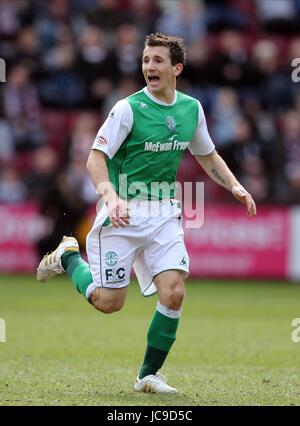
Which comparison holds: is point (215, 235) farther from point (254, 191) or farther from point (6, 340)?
point (6, 340)

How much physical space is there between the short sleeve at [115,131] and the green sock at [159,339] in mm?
1217

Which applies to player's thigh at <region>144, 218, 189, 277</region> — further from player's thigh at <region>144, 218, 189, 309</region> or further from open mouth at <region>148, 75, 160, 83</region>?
open mouth at <region>148, 75, 160, 83</region>

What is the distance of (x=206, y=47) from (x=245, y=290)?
Answer: 18.7ft

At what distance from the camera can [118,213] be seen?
7137 mm

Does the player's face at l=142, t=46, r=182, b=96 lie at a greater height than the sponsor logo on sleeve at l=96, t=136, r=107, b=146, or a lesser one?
greater

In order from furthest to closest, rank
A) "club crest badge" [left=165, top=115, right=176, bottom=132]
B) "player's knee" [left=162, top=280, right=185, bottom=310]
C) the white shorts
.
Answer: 1. "club crest badge" [left=165, top=115, right=176, bottom=132]
2. the white shorts
3. "player's knee" [left=162, top=280, right=185, bottom=310]

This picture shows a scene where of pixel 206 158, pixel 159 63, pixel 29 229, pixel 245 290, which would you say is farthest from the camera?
pixel 29 229

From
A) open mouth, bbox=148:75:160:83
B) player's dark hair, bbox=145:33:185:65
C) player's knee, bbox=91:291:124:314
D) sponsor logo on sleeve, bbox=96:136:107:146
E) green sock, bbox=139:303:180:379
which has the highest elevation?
player's dark hair, bbox=145:33:185:65

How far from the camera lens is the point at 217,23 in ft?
69.0

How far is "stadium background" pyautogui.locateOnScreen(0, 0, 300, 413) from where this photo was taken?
46.3 ft

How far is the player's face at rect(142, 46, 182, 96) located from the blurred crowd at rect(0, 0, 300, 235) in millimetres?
9320

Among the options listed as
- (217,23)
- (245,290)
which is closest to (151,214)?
(245,290)

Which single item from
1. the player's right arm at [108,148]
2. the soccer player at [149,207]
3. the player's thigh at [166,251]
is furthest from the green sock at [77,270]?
the player's right arm at [108,148]

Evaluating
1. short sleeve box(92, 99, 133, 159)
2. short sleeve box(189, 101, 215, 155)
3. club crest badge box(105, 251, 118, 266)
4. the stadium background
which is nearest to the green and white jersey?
short sleeve box(92, 99, 133, 159)
